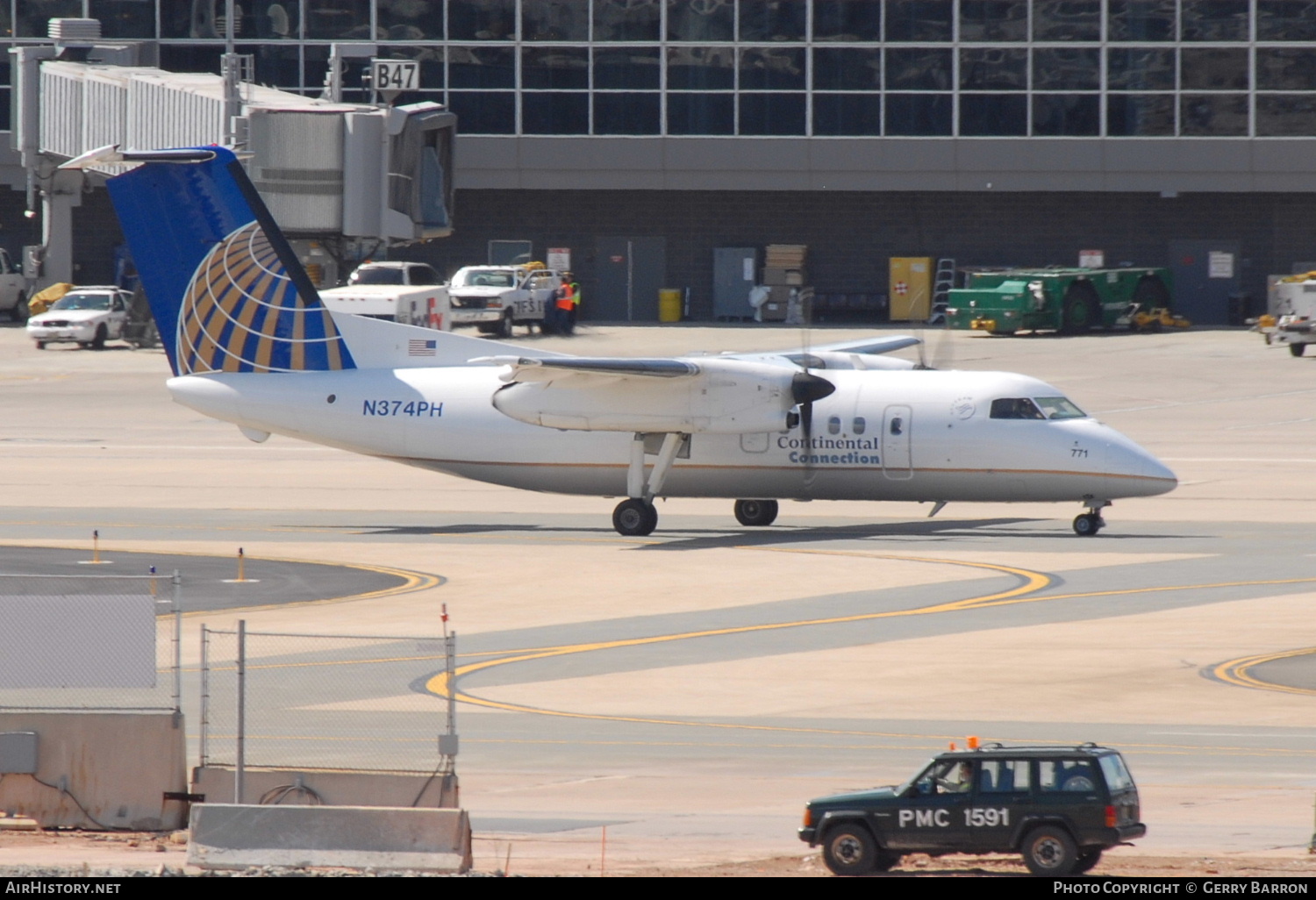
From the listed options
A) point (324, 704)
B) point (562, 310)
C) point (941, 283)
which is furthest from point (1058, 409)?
point (941, 283)

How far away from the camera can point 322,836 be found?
49.4ft

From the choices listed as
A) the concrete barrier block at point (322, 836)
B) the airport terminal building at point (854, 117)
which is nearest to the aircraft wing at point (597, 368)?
the concrete barrier block at point (322, 836)

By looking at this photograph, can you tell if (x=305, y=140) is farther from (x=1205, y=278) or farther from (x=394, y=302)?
(x=1205, y=278)

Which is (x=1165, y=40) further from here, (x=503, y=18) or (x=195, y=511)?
(x=195, y=511)

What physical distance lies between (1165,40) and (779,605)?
51.4 metres

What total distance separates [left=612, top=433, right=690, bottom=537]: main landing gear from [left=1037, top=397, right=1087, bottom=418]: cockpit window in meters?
6.73

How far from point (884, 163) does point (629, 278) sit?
472 inches

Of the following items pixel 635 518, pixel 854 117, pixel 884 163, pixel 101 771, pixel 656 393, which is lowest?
pixel 101 771

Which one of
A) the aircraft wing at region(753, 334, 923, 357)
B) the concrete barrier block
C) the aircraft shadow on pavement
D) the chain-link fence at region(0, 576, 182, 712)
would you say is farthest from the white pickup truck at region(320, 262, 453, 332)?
the concrete barrier block

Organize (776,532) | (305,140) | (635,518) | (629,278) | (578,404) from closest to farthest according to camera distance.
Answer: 1. (578,404)
2. (635,518)
3. (776,532)
4. (305,140)
5. (629,278)

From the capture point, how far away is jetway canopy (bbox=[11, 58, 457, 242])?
58.3 m

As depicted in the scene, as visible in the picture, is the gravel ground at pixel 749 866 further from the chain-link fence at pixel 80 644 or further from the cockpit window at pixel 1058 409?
the cockpit window at pixel 1058 409

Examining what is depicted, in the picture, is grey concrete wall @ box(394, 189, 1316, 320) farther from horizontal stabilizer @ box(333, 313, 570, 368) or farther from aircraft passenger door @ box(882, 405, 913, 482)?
aircraft passenger door @ box(882, 405, 913, 482)

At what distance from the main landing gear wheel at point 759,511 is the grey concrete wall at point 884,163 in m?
40.0
